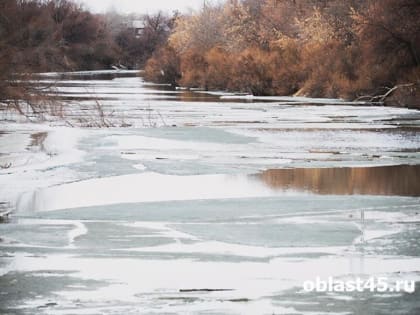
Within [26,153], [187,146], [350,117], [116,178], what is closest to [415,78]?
[350,117]

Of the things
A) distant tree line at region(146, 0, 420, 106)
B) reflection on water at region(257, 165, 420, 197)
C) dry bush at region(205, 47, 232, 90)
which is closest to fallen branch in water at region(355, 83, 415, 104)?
distant tree line at region(146, 0, 420, 106)

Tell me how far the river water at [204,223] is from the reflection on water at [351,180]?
4 centimetres

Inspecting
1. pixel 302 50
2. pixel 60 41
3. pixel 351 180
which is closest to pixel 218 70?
pixel 302 50

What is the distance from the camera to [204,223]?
42.1 ft

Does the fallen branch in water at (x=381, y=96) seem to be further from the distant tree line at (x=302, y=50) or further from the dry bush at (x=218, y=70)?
the dry bush at (x=218, y=70)

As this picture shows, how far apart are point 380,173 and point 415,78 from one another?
30.0 metres

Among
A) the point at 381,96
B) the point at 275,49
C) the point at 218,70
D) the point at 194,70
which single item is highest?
the point at 275,49

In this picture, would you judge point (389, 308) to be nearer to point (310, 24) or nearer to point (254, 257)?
point (254, 257)

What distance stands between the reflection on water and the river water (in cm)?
4

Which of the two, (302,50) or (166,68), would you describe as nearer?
(302,50)

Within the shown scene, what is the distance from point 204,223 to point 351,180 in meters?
5.66

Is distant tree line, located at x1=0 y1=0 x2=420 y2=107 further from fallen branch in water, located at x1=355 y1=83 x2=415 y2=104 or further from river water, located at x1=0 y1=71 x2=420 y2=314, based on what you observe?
river water, located at x1=0 y1=71 x2=420 y2=314

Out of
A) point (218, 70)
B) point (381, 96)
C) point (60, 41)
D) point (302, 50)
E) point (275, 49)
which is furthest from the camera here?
point (218, 70)

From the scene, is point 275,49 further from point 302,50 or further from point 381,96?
point 381,96
